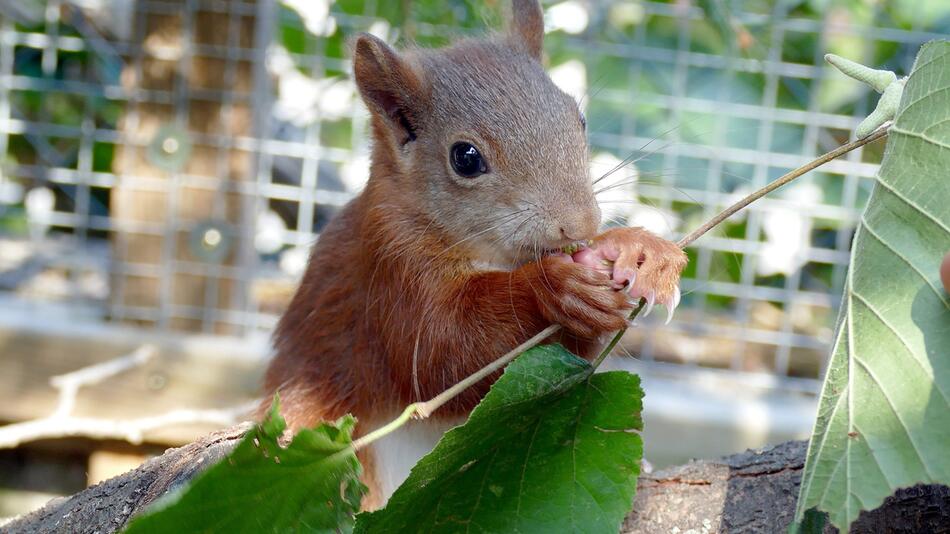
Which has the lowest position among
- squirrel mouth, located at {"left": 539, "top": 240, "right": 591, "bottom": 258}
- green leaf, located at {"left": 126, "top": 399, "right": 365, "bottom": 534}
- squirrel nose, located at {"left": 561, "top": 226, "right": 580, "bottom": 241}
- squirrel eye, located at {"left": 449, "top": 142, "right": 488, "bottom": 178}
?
green leaf, located at {"left": 126, "top": 399, "right": 365, "bottom": 534}

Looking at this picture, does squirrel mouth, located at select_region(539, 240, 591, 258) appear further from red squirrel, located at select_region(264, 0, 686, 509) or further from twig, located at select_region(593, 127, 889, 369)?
twig, located at select_region(593, 127, 889, 369)

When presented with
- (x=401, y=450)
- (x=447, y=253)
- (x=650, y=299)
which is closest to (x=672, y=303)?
(x=650, y=299)

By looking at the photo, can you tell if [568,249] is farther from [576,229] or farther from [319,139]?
[319,139]

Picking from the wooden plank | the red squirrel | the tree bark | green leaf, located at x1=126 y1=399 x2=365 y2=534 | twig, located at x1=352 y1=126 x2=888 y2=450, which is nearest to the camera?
green leaf, located at x1=126 y1=399 x2=365 y2=534

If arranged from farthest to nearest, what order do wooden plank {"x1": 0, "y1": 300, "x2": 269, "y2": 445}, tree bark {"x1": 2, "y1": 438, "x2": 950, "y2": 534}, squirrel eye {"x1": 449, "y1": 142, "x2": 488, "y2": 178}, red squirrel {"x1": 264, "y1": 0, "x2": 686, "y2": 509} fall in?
wooden plank {"x1": 0, "y1": 300, "x2": 269, "y2": 445}, squirrel eye {"x1": 449, "y1": 142, "x2": 488, "y2": 178}, red squirrel {"x1": 264, "y1": 0, "x2": 686, "y2": 509}, tree bark {"x1": 2, "y1": 438, "x2": 950, "y2": 534}

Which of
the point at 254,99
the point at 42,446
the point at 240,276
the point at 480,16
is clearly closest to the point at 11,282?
the point at 42,446

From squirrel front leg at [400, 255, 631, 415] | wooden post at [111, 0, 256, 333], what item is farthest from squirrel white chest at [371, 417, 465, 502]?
wooden post at [111, 0, 256, 333]
